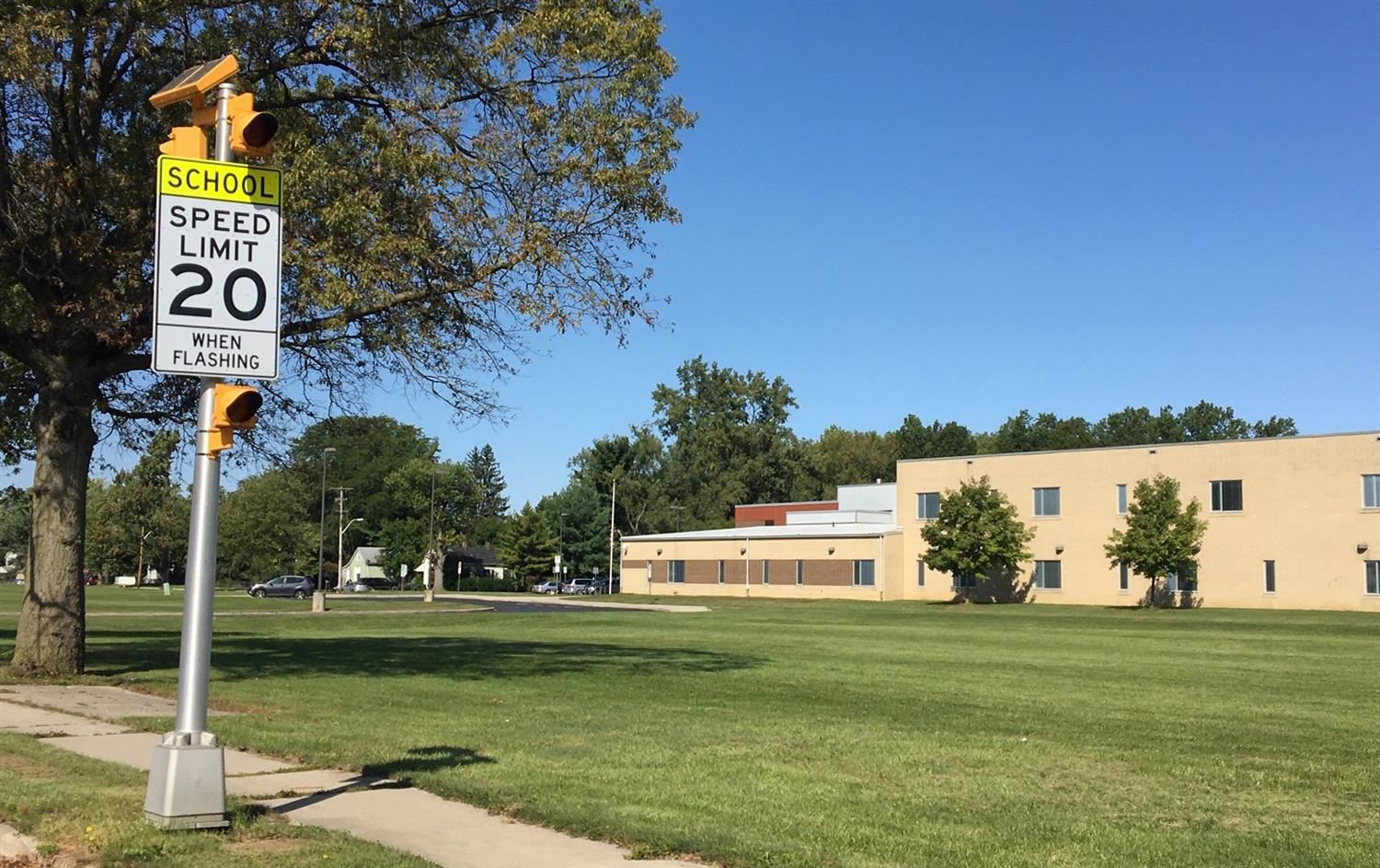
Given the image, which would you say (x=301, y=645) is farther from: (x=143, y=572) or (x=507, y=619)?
(x=143, y=572)

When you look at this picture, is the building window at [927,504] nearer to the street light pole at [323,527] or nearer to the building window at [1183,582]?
the building window at [1183,582]

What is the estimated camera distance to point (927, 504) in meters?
77.7

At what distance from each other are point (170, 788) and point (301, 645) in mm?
23898

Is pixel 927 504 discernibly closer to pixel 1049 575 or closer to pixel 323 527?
pixel 1049 575

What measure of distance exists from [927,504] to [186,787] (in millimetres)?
71857

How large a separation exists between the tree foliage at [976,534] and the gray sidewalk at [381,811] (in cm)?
6021

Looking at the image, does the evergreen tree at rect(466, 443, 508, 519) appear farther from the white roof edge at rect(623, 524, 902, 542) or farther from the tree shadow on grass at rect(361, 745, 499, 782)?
the tree shadow on grass at rect(361, 745, 499, 782)

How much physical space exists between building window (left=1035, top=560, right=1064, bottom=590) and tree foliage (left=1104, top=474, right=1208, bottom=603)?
249 inches

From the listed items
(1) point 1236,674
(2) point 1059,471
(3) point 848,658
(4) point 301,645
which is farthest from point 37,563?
(2) point 1059,471

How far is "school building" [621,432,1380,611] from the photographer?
199 ft

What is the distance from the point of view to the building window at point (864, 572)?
7850 cm

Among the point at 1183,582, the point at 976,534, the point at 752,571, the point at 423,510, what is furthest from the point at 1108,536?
the point at 423,510

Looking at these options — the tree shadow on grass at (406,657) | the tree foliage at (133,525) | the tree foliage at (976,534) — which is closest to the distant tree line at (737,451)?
the tree foliage at (133,525)

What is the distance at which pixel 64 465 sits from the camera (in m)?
19.6
